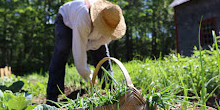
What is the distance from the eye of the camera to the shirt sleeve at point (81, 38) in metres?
1.80

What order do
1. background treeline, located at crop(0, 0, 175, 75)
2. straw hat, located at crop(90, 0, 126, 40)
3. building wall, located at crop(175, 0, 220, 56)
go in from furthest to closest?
background treeline, located at crop(0, 0, 175, 75) < building wall, located at crop(175, 0, 220, 56) < straw hat, located at crop(90, 0, 126, 40)

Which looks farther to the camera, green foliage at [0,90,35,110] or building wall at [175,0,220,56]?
building wall at [175,0,220,56]

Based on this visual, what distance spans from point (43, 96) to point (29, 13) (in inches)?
408

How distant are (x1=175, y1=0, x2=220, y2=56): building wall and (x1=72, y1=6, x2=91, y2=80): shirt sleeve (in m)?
7.28

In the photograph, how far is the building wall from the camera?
788 cm

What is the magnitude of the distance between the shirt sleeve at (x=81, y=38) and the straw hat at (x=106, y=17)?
7 centimetres

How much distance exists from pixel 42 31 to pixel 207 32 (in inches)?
338

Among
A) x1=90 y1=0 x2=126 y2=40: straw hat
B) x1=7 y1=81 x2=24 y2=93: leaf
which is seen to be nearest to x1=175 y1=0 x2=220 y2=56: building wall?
x1=90 y1=0 x2=126 y2=40: straw hat

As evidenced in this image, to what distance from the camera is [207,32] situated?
850 cm

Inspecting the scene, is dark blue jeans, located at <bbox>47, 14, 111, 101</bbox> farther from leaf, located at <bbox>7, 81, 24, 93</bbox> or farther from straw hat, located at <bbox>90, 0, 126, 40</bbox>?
leaf, located at <bbox>7, 81, 24, 93</bbox>

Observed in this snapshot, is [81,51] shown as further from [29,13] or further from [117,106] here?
[29,13]

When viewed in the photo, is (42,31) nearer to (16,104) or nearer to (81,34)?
(81,34)

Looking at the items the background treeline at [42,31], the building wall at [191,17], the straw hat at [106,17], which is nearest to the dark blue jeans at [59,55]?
the straw hat at [106,17]

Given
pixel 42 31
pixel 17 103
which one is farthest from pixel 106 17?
pixel 42 31
